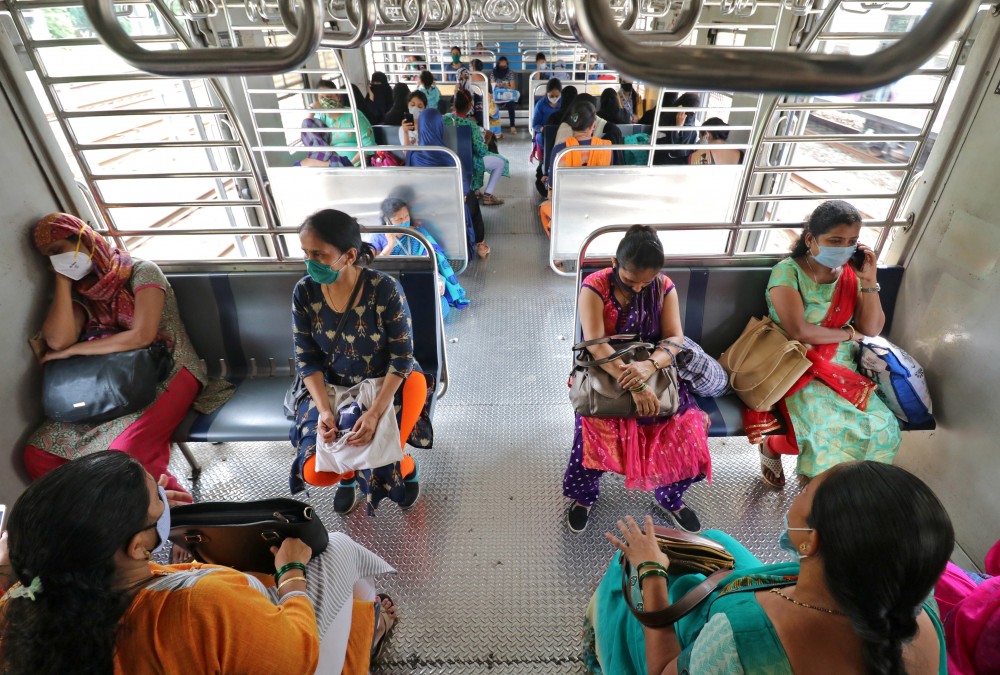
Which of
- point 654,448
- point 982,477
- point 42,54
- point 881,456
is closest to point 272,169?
point 42,54

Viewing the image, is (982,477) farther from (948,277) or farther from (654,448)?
(654,448)

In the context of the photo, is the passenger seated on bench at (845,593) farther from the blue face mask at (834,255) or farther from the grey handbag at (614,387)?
the blue face mask at (834,255)

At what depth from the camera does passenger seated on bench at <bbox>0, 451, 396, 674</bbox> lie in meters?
1.00

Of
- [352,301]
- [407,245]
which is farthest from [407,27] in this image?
[407,245]

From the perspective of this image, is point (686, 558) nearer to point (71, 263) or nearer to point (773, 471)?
point (773, 471)

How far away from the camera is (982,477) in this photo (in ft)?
7.86

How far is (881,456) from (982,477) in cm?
50

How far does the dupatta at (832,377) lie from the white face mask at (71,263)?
3488mm

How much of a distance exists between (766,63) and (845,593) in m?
1.00

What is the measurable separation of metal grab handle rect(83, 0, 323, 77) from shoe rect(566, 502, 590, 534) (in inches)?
93.2

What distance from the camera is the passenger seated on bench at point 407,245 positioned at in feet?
13.4

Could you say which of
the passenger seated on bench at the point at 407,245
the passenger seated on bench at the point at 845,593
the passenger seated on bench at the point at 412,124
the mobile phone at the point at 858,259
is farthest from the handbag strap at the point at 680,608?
the passenger seated on bench at the point at 412,124

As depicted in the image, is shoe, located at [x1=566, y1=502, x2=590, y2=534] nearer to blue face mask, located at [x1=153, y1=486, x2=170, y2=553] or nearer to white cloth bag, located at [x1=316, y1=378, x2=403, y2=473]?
white cloth bag, located at [x1=316, y1=378, x2=403, y2=473]

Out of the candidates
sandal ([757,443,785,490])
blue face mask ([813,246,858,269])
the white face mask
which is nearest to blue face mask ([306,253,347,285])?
the white face mask
